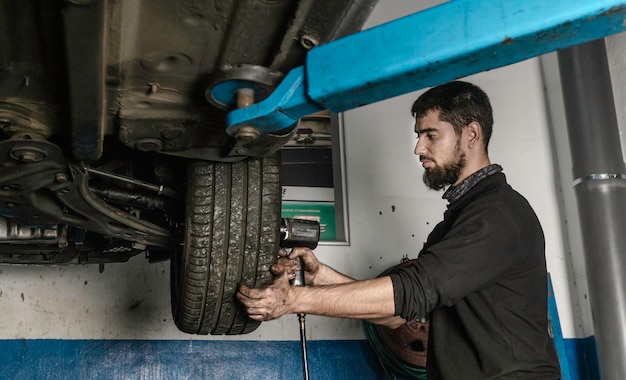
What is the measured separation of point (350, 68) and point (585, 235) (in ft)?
5.40

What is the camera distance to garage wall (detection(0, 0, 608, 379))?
195 cm

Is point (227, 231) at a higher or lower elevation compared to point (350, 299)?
higher

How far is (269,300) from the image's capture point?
1.23 meters

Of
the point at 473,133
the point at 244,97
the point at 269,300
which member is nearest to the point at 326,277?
the point at 269,300

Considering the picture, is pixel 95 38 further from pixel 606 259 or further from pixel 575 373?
pixel 575 373

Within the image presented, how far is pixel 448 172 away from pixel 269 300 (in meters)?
0.55

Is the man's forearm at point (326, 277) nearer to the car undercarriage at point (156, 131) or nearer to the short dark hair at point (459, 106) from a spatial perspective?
the car undercarriage at point (156, 131)

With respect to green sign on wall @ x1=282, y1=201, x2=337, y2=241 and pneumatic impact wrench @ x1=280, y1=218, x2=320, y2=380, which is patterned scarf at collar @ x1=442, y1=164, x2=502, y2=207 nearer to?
pneumatic impact wrench @ x1=280, y1=218, x2=320, y2=380

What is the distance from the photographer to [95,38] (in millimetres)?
773

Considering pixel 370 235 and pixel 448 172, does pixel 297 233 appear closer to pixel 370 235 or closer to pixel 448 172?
pixel 448 172

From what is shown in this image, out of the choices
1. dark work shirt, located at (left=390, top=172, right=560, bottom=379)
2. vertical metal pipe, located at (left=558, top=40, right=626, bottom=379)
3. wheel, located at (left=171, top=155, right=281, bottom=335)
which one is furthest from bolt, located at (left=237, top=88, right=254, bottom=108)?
vertical metal pipe, located at (left=558, top=40, right=626, bottom=379)

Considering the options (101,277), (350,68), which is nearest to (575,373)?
(101,277)

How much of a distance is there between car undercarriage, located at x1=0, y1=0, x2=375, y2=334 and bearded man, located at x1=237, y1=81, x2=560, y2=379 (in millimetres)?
128

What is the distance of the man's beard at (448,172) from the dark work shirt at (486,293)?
0.13 metres
